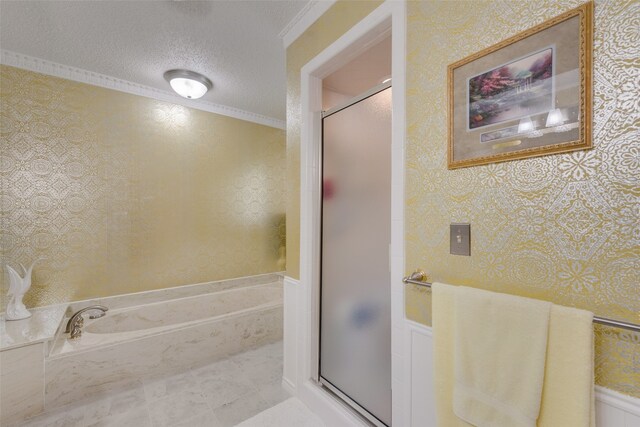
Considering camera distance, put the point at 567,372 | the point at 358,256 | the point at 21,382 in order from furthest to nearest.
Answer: the point at 21,382, the point at 358,256, the point at 567,372

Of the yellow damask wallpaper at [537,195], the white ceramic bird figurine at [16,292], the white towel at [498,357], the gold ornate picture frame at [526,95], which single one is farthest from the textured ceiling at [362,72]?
the white ceramic bird figurine at [16,292]

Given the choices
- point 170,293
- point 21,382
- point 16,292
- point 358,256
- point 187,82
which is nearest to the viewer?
point 358,256

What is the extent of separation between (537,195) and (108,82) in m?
3.55

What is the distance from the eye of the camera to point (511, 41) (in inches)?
36.0

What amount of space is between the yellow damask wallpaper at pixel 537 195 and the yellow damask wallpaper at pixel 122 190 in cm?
272

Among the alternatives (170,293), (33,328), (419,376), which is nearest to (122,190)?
(170,293)

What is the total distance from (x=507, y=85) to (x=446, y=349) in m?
0.96

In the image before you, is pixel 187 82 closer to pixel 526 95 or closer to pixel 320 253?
pixel 320 253

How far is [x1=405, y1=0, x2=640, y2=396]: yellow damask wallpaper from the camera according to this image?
2.32 feet

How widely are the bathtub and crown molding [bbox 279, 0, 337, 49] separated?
2514mm

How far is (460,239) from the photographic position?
3.40 ft

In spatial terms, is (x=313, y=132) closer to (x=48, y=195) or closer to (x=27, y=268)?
(x=48, y=195)

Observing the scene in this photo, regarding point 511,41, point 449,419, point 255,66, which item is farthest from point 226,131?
point 449,419

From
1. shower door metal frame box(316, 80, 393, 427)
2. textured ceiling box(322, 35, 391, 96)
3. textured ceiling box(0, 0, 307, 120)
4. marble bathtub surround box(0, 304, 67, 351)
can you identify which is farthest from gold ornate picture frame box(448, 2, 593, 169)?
marble bathtub surround box(0, 304, 67, 351)
